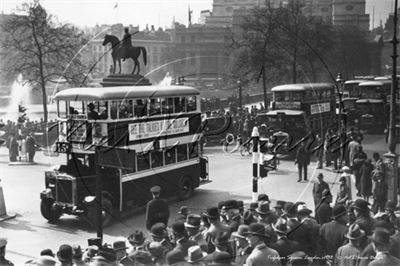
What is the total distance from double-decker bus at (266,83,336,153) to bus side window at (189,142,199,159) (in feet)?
28.9

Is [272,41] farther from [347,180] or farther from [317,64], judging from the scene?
[347,180]

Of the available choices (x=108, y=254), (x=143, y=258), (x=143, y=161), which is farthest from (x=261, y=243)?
(x=143, y=161)

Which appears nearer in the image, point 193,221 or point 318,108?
point 193,221

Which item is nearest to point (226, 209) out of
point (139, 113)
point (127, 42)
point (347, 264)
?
point (347, 264)

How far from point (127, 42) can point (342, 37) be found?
1690 centimetres

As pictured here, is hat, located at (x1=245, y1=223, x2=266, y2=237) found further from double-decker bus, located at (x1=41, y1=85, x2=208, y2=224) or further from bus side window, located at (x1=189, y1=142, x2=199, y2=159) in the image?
bus side window, located at (x1=189, y1=142, x2=199, y2=159)

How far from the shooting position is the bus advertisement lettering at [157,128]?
1404cm

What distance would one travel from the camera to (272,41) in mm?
26594

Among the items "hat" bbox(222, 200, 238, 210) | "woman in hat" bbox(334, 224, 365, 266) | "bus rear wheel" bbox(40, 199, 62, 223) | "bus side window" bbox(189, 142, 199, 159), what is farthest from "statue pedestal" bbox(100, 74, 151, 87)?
"woman in hat" bbox(334, 224, 365, 266)

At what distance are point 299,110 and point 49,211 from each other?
1523 centimetres

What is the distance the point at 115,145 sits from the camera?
535 inches

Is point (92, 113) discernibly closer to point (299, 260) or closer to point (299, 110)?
point (299, 260)

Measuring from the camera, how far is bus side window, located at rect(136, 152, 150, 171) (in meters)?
14.3

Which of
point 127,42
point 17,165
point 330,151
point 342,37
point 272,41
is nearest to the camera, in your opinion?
point 127,42
